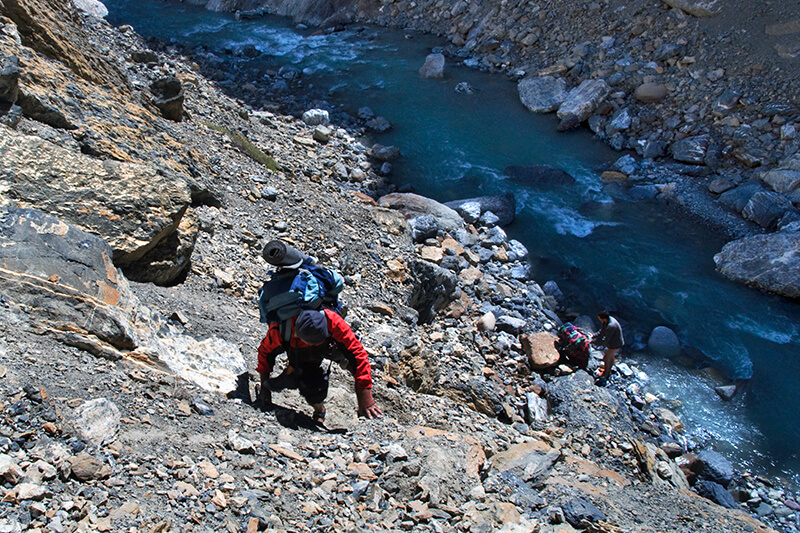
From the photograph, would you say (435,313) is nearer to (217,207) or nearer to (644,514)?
(217,207)

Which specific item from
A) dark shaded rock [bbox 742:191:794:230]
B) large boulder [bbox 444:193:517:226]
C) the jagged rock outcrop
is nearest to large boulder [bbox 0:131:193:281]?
the jagged rock outcrop

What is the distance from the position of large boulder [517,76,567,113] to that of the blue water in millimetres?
265

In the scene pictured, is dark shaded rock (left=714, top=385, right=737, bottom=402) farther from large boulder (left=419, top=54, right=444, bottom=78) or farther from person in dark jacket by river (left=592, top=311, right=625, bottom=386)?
large boulder (left=419, top=54, right=444, bottom=78)

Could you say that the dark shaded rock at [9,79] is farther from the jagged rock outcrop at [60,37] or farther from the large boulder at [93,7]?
the large boulder at [93,7]

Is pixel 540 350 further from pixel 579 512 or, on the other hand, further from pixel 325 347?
pixel 325 347

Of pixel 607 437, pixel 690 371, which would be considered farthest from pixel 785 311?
pixel 607 437

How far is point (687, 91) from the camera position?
42.5ft

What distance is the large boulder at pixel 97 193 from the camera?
379 centimetres

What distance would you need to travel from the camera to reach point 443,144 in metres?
13.0

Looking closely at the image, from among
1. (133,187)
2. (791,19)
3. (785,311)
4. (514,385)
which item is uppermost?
(791,19)

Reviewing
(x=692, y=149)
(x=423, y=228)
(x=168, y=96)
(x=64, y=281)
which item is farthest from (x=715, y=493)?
(x=168, y=96)

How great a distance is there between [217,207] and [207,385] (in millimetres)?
3099

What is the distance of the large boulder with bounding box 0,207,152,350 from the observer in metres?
3.09

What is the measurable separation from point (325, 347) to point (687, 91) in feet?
42.0
